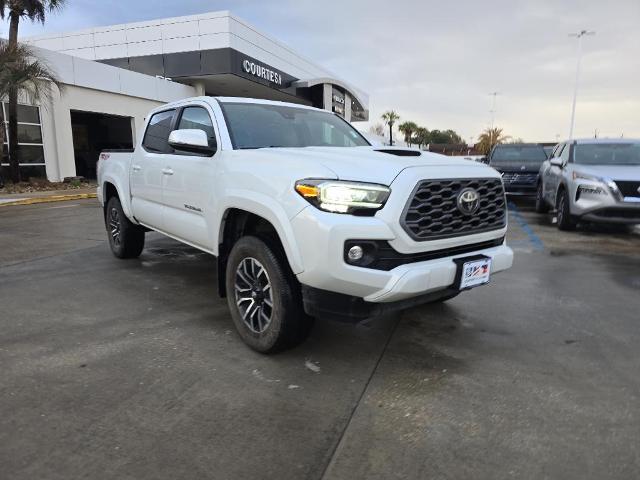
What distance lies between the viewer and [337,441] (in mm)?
2502

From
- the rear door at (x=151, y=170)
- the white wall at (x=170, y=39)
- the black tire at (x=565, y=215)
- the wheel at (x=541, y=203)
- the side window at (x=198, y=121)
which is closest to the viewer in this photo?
the side window at (x=198, y=121)

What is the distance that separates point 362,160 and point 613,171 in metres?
6.53

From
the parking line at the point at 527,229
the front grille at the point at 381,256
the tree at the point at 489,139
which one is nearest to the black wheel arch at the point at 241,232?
the front grille at the point at 381,256

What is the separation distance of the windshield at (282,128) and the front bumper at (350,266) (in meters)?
1.34

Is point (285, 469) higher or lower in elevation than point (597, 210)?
lower

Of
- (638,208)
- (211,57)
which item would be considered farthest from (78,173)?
(638,208)

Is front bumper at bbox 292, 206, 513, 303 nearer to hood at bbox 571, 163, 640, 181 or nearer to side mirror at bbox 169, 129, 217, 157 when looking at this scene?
side mirror at bbox 169, 129, 217, 157

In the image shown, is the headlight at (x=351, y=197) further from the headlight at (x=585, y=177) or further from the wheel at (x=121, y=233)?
the headlight at (x=585, y=177)

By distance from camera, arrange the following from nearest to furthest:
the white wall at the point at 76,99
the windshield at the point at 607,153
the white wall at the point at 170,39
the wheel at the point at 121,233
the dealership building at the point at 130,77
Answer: the wheel at the point at 121,233, the windshield at the point at 607,153, the white wall at the point at 76,99, the dealership building at the point at 130,77, the white wall at the point at 170,39

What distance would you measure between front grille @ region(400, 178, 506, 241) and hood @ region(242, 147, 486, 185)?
17 centimetres

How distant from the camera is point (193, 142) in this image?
3.86 m

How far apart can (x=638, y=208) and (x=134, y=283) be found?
24.0 feet

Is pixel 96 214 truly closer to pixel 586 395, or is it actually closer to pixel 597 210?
pixel 597 210

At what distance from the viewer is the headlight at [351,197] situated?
9.66ft
